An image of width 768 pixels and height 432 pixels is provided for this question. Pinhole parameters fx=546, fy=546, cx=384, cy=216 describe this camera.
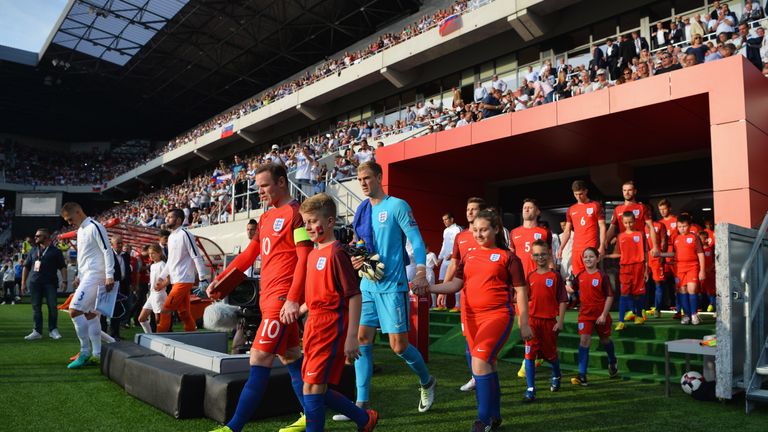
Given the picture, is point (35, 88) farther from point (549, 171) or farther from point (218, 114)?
point (549, 171)

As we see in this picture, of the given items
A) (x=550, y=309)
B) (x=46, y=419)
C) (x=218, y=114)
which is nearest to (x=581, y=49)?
(x=550, y=309)

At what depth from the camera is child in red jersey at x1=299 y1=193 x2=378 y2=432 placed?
3.36m

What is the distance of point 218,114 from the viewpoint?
42.3 m

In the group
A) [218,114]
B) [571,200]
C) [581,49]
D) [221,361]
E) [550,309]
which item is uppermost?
[218,114]

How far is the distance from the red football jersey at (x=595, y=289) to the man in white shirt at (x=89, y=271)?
5655 millimetres

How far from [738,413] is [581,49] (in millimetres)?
15091

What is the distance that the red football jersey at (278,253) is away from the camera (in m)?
3.86

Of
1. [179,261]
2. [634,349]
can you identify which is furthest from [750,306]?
[179,261]

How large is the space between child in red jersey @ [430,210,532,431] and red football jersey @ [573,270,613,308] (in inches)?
94.0

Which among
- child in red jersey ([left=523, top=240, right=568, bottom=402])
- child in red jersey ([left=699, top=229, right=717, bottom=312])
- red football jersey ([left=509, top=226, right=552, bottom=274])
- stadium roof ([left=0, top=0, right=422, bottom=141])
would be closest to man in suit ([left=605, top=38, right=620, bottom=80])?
child in red jersey ([left=699, top=229, right=717, bottom=312])

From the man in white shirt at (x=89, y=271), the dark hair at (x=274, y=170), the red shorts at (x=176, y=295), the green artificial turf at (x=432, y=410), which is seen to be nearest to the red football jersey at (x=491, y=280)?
the green artificial turf at (x=432, y=410)

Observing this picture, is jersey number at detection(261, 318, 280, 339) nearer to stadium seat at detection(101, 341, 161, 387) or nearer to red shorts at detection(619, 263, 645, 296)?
stadium seat at detection(101, 341, 161, 387)

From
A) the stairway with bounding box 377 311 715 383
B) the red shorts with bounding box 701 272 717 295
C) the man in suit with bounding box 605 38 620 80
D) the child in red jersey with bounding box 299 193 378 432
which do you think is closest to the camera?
the child in red jersey with bounding box 299 193 378 432

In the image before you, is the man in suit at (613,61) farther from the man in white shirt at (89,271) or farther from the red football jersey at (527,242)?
the man in white shirt at (89,271)
